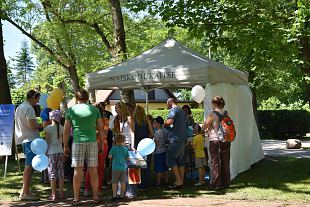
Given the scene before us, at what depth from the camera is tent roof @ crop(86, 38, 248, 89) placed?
9.34 m

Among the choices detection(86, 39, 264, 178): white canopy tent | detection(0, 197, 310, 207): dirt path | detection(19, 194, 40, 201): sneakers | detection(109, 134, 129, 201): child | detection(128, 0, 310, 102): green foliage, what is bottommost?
detection(0, 197, 310, 207): dirt path

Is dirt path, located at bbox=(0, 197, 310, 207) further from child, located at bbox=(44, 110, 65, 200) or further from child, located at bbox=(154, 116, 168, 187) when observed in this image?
child, located at bbox=(154, 116, 168, 187)

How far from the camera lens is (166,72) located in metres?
9.54

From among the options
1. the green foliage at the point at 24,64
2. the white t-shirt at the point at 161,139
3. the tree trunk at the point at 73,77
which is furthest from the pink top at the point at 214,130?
the green foliage at the point at 24,64

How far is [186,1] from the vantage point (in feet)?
37.6

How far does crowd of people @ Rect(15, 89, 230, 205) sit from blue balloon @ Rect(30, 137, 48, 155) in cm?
25

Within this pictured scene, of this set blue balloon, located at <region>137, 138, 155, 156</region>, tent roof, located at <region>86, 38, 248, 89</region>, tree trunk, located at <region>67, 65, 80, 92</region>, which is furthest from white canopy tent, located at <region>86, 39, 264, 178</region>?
tree trunk, located at <region>67, 65, 80, 92</region>

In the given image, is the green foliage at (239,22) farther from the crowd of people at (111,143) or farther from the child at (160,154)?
the child at (160,154)

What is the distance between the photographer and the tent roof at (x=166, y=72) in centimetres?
934

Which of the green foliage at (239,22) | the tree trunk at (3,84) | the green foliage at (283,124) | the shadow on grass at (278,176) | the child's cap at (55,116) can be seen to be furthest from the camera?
the green foliage at (283,124)

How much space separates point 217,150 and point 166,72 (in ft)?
6.40

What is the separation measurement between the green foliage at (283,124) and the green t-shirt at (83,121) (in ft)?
66.4

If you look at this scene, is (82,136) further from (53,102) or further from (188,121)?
(188,121)

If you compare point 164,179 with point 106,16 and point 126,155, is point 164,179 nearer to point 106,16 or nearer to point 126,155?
point 126,155
